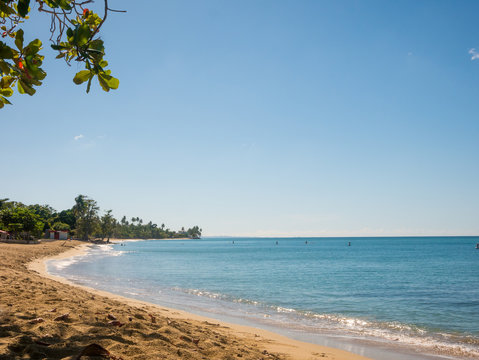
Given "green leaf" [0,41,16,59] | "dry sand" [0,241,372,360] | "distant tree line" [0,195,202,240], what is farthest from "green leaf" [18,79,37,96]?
"distant tree line" [0,195,202,240]

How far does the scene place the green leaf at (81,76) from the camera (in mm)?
A: 3518

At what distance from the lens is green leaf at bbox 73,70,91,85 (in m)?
3.52

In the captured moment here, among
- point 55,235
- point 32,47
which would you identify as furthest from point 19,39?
point 55,235

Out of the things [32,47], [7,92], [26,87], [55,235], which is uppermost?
[32,47]

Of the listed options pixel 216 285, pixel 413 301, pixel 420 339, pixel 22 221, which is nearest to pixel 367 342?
pixel 420 339

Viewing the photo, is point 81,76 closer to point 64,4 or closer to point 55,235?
point 64,4

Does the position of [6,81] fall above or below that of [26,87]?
above

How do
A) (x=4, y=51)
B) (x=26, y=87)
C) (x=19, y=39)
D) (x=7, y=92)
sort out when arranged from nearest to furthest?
(x=4, y=51) → (x=19, y=39) → (x=26, y=87) → (x=7, y=92)

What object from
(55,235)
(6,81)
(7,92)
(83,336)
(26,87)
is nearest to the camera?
(26,87)

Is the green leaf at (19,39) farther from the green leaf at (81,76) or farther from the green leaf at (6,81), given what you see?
the green leaf at (81,76)

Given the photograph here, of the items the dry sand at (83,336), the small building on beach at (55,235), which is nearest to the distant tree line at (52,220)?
the small building on beach at (55,235)

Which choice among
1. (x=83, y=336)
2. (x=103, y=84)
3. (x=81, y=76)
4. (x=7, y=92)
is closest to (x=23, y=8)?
(x=81, y=76)

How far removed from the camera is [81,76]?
3535 mm

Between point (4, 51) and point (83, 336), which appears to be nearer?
point (4, 51)
